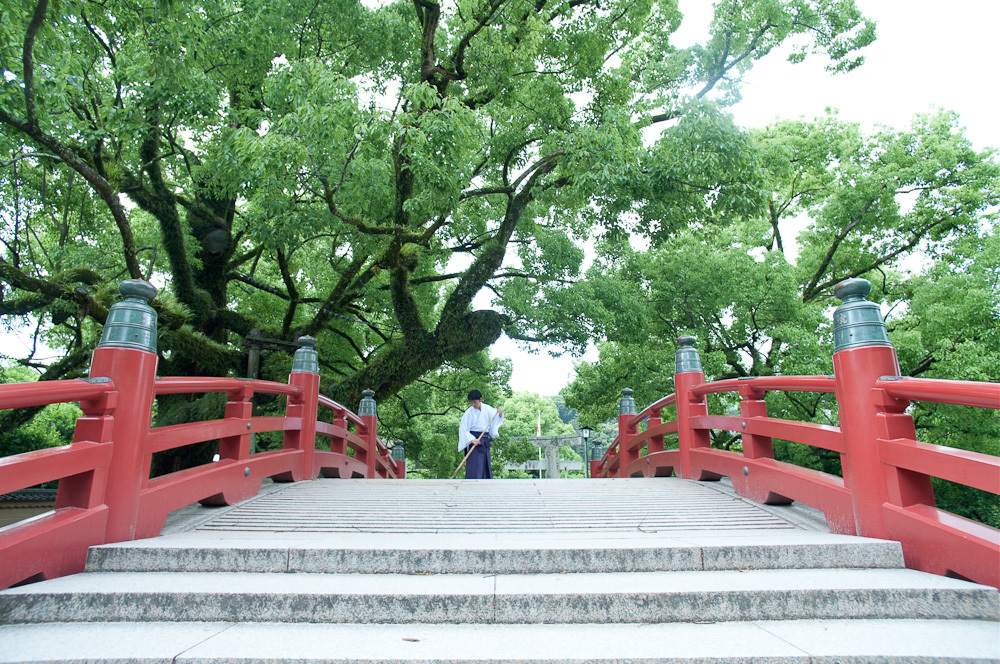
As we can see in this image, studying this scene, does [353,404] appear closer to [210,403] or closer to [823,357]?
[210,403]

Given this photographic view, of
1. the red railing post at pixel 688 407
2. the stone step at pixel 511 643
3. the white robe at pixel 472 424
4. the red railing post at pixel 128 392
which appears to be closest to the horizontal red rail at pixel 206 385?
the red railing post at pixel 128 392

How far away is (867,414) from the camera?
274cm

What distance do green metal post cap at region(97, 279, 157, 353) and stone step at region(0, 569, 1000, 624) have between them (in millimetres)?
1201

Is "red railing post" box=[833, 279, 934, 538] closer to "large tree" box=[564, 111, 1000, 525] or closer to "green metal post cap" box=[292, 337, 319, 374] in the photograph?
"green metal post cap" box=[292, 337, 319, 374]

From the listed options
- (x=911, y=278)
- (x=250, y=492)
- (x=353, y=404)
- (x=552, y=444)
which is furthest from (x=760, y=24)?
(x=552, y=444)

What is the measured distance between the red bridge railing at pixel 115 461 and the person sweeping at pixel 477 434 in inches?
130

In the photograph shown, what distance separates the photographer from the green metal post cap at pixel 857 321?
281cm

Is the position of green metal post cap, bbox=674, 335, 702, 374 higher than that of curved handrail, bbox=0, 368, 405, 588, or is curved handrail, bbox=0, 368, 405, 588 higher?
green metal post cap, bbox=674, 335, 702, 374

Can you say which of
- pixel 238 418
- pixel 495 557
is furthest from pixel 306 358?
pixel 495 557

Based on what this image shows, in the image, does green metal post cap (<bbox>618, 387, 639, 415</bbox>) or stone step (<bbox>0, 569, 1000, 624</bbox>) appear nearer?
stone step (<bbox>0, 569, 1000, 624</bbox>)

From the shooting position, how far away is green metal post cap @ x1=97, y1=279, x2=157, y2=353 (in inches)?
113

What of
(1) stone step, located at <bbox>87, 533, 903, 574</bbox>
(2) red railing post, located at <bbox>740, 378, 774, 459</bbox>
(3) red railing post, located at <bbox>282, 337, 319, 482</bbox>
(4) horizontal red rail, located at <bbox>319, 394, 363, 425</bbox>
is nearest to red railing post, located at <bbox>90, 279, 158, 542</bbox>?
(1) stone step, located at <bbox>87, 533, 903, 574</bbox>

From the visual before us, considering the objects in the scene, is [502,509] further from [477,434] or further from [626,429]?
[626,429]

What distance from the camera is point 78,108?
23.6 feet
